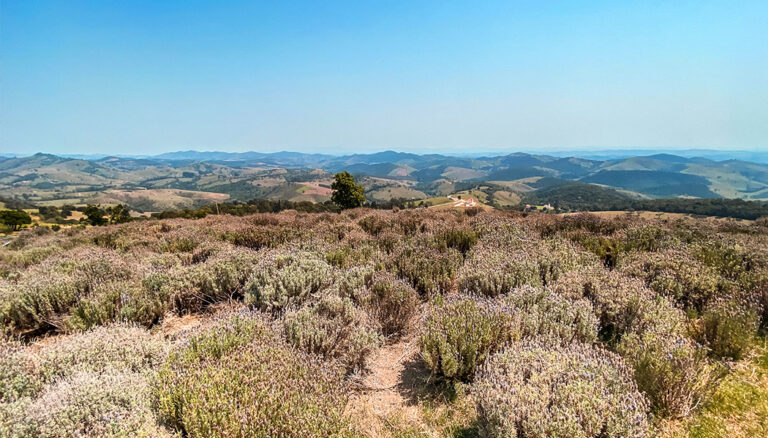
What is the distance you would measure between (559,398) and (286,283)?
4273 mm

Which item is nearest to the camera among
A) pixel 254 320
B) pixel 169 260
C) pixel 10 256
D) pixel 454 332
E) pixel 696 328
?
pixel 454 332

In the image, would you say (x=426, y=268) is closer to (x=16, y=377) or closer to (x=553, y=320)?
(x=553, y=320)

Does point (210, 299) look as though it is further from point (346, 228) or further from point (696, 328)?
point (696, 328)

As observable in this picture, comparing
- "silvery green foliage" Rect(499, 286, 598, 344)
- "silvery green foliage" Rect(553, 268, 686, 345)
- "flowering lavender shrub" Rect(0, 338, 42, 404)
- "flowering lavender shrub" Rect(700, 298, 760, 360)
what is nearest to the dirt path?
"silvery green foliage" Rect(499, 286, 598, 344)

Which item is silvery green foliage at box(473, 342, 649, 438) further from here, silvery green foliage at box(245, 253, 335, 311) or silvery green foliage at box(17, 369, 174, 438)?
silvery green foliage at box(245, 253, 335, 311)

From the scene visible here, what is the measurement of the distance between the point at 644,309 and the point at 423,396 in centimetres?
325

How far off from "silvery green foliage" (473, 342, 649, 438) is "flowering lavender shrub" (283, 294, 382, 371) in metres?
1.61

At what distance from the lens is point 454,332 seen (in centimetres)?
379

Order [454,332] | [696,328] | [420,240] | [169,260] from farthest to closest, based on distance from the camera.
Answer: [420,240] < [169,260] < [696,328] < [454,332]

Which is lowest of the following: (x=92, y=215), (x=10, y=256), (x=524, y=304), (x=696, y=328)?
(x=92, y=215)

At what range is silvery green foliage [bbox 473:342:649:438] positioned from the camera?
247 centimetres

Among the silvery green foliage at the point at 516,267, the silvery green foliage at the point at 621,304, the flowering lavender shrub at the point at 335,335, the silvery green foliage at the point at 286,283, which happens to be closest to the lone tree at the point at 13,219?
the silvery green foliage at the point at 286,283

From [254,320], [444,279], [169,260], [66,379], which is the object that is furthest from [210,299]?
→ [444,279]

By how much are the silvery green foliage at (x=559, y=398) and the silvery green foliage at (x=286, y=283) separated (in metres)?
3.29
